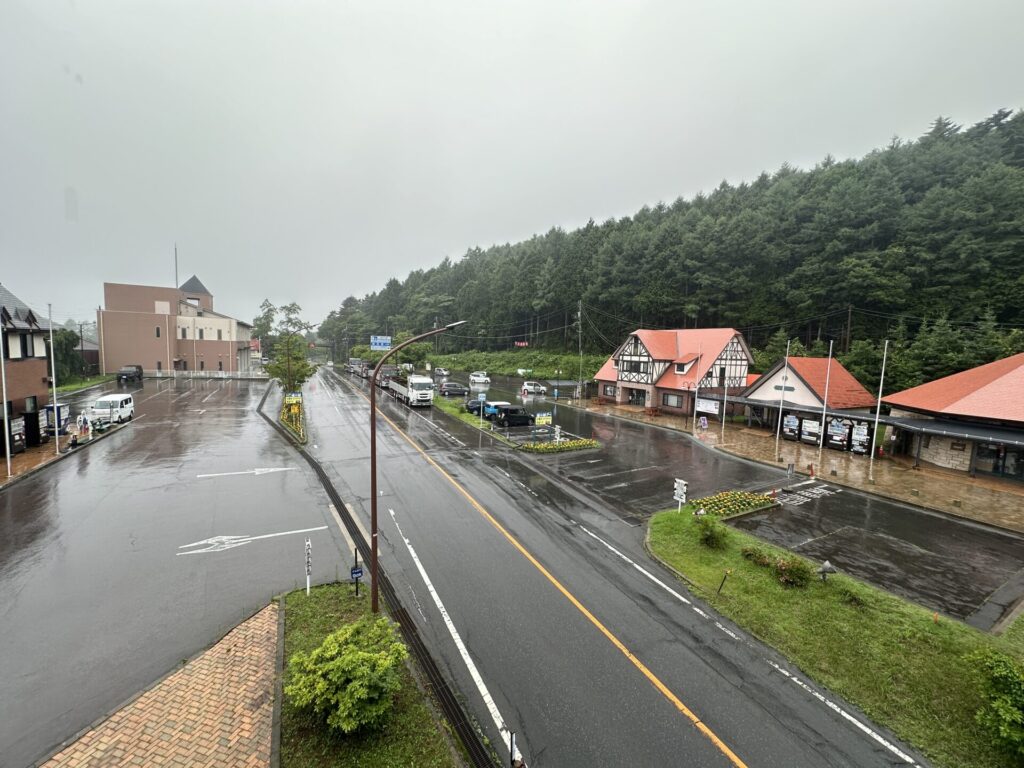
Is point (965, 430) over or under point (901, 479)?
over

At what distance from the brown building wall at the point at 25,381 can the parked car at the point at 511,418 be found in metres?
25.9

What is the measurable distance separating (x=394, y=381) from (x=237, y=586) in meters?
36.5

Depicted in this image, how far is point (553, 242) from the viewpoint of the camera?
99.3m

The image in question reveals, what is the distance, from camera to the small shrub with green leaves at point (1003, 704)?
633 cm

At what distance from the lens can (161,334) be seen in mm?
63469

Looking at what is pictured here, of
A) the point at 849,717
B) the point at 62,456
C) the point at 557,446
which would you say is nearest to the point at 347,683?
the point at 849,717

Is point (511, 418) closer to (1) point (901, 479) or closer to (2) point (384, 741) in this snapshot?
(1) point (901, 479)

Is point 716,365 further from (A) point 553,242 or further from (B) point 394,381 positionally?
(A) point 553,242

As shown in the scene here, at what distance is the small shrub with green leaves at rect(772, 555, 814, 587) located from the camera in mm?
11238

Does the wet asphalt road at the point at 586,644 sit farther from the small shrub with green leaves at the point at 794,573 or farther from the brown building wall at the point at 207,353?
the brown building wall at the point at 207,353

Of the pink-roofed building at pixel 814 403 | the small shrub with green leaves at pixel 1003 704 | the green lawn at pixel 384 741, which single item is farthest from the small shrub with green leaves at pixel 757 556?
the pink-roofed building at pixel 814 403

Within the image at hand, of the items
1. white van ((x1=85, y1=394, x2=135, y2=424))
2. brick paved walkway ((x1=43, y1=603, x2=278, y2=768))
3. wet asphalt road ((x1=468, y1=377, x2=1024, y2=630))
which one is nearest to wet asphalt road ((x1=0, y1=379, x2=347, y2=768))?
brick paved walkway ((x1=43, y1=603, x2=278, y2=768))

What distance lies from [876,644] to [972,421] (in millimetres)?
21597

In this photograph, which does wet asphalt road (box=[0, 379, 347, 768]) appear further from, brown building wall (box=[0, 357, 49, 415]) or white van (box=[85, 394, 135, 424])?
white van (box=[85, 394, 135, 424])
